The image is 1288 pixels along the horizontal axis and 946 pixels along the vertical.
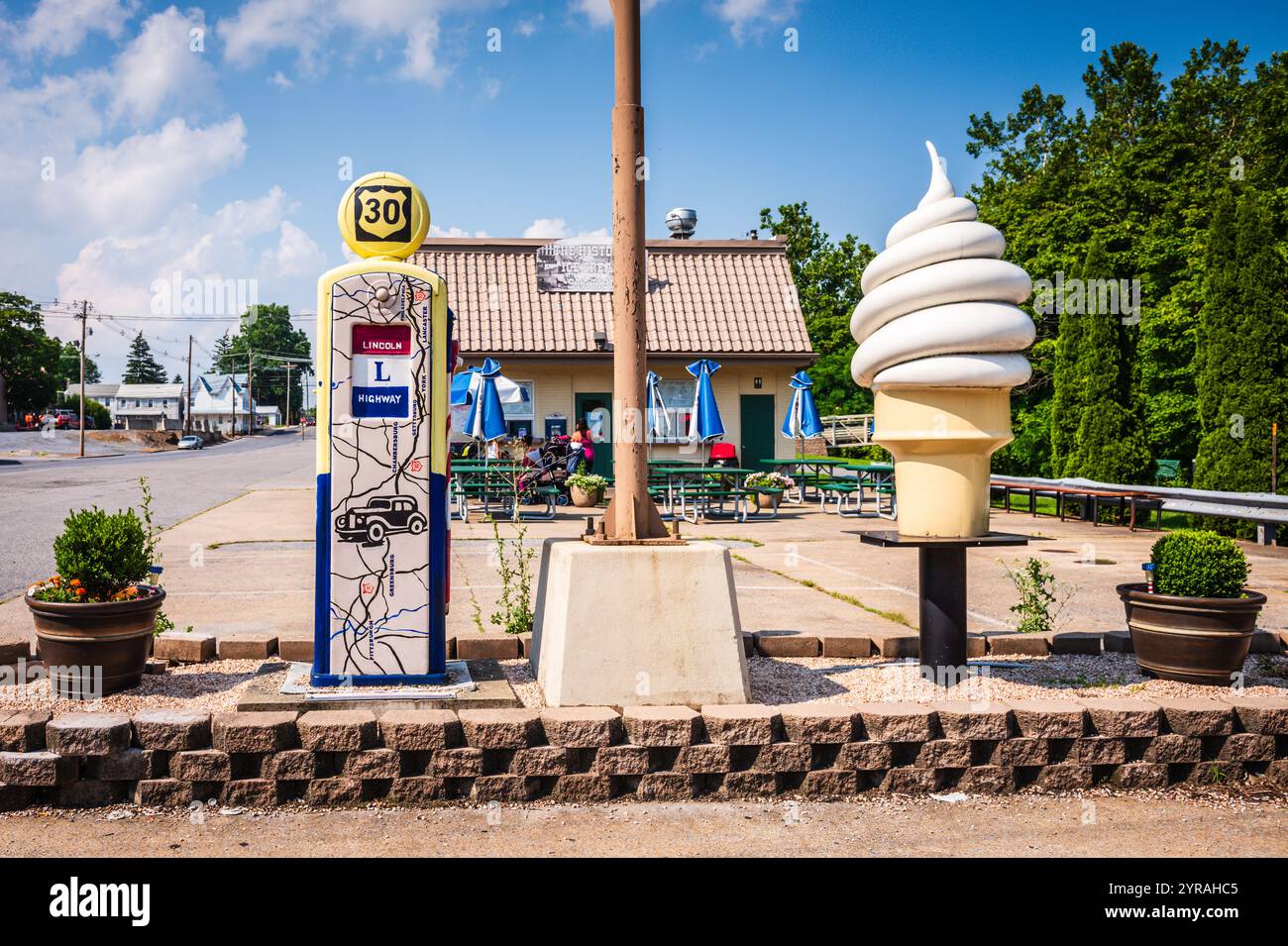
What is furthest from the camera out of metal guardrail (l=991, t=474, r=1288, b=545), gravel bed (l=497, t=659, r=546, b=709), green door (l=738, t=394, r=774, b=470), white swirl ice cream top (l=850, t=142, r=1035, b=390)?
green door (l=738, t=394, r=774, b=470)

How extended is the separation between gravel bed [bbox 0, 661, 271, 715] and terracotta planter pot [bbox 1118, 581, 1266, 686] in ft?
15.8

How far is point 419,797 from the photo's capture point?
432cm

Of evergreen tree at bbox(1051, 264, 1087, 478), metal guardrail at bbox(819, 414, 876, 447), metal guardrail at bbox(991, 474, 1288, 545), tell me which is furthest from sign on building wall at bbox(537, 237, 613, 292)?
metal guardrail at bbox(819, 414, 876, 447)

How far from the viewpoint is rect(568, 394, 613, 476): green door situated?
23.9 meters

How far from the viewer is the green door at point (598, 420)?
78.4 ft

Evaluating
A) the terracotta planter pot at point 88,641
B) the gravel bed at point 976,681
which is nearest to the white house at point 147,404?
the terracotta planter pot at point 88,641

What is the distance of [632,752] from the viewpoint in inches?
174

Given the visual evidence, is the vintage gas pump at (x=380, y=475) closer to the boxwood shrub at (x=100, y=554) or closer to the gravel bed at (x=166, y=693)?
the gravel bed at (x=166, y=693)

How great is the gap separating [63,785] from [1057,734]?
14.0ft

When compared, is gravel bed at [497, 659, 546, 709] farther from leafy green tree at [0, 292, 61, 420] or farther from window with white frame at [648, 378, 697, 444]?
leafy green tree at [0, 292, 61, 420]

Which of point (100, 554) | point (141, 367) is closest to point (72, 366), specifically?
point (141, 367)

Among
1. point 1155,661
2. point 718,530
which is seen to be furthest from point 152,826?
point 718,530

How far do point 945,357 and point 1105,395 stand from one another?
17.8m

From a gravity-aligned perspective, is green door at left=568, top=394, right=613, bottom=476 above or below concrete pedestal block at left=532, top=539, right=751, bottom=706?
above
